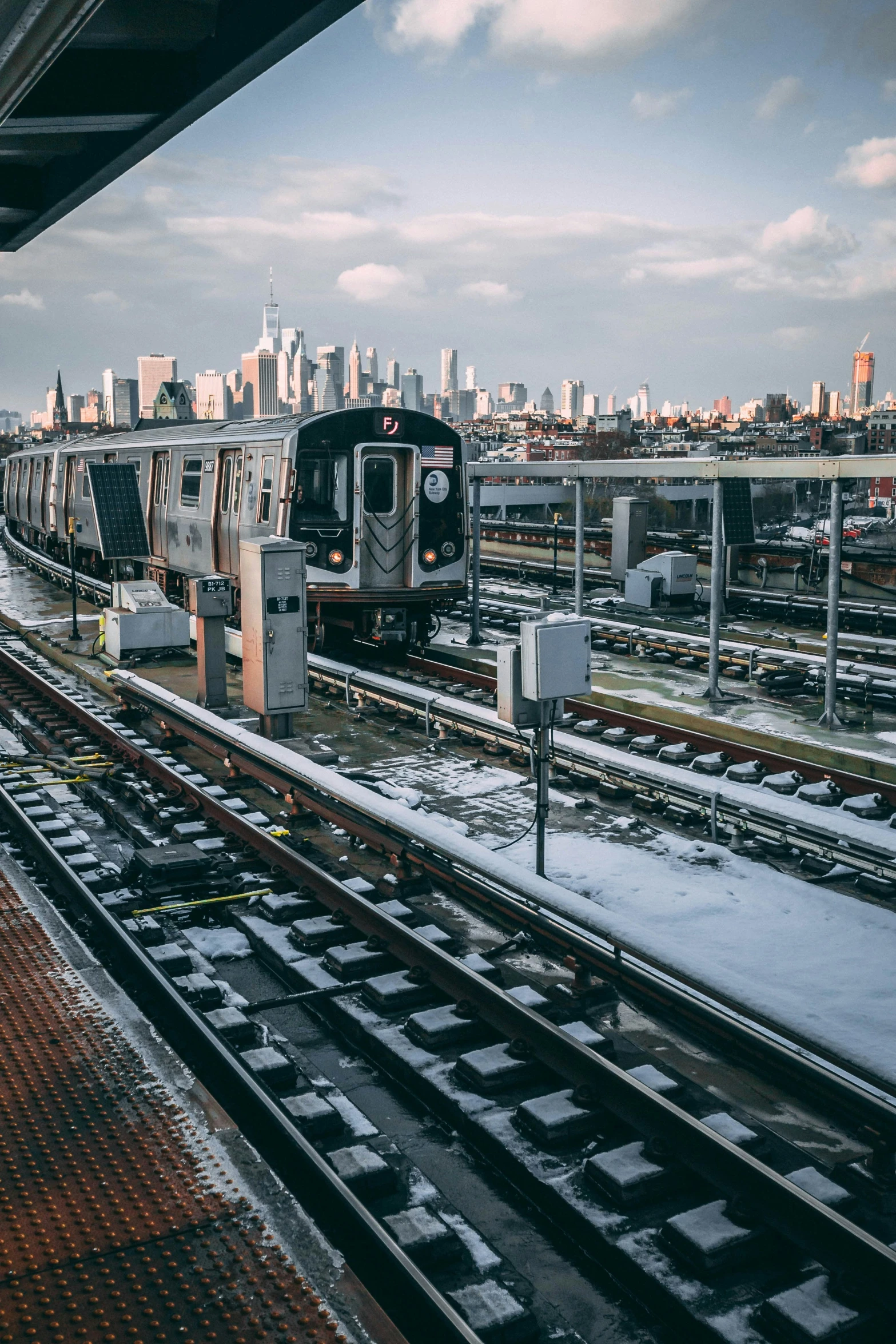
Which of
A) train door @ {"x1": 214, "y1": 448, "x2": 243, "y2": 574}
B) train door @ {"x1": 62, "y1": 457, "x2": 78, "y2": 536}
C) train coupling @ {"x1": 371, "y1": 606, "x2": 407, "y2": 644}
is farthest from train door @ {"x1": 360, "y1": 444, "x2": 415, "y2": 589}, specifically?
train door @ {"x1": 62, "y1": 457, "x2": 78, "y2": 536}

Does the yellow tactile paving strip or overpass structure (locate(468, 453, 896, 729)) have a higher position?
overpass structure (locate(468, 453, 896, 729))

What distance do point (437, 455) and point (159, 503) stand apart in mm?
5921

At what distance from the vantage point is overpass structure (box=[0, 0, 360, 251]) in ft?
15.9

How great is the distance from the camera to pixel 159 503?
60.0 ft

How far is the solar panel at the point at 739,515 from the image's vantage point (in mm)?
18438

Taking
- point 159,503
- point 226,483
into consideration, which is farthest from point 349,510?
point 159,503

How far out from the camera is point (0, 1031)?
485 cm

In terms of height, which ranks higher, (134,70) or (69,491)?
(134,70)

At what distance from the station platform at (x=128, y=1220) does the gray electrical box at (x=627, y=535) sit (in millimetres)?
18401

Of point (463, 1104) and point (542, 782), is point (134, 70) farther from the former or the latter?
point (463, 1104)

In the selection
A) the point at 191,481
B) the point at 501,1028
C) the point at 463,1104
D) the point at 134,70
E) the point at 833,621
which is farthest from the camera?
the point at 191,481

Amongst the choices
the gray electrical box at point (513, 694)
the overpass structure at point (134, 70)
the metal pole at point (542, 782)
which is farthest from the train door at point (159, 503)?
the metal pole at point (542, 782)

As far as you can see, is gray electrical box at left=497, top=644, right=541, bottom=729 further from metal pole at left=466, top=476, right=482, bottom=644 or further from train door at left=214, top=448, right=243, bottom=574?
train door at left=214, top=448, right=243, bottom=574

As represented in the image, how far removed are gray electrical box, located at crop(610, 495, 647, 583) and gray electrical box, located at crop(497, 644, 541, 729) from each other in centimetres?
1500
